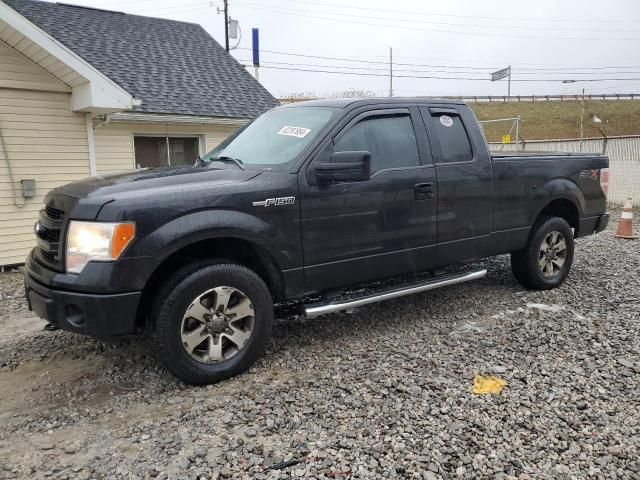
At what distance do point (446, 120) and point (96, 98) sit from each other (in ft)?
18.1

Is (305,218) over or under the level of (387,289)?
over

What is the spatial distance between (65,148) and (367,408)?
743cm

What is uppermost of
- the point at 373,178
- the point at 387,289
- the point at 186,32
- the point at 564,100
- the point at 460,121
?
the point at 564,100

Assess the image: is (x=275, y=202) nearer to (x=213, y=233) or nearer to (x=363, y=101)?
(x=213, y=233)

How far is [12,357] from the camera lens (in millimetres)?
4188

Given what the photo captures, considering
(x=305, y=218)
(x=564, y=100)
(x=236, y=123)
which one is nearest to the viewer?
(x=305, y=218)

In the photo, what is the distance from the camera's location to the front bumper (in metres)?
3.13

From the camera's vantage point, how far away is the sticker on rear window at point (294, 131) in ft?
13.4

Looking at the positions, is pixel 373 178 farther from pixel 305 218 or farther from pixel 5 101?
pixel 5 101

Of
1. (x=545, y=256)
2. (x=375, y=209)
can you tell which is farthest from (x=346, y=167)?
(x=545, y=256)

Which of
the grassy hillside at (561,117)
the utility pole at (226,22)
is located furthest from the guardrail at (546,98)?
the utility pole at (226,22)

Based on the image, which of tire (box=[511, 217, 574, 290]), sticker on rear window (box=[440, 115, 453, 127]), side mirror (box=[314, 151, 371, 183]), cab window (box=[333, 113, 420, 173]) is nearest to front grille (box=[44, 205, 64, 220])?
side mirror (box=[314, 151, 371, 183])

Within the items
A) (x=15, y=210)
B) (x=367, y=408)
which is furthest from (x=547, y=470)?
(x=15, y=210)

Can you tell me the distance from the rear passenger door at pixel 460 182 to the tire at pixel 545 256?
826 millimetres
